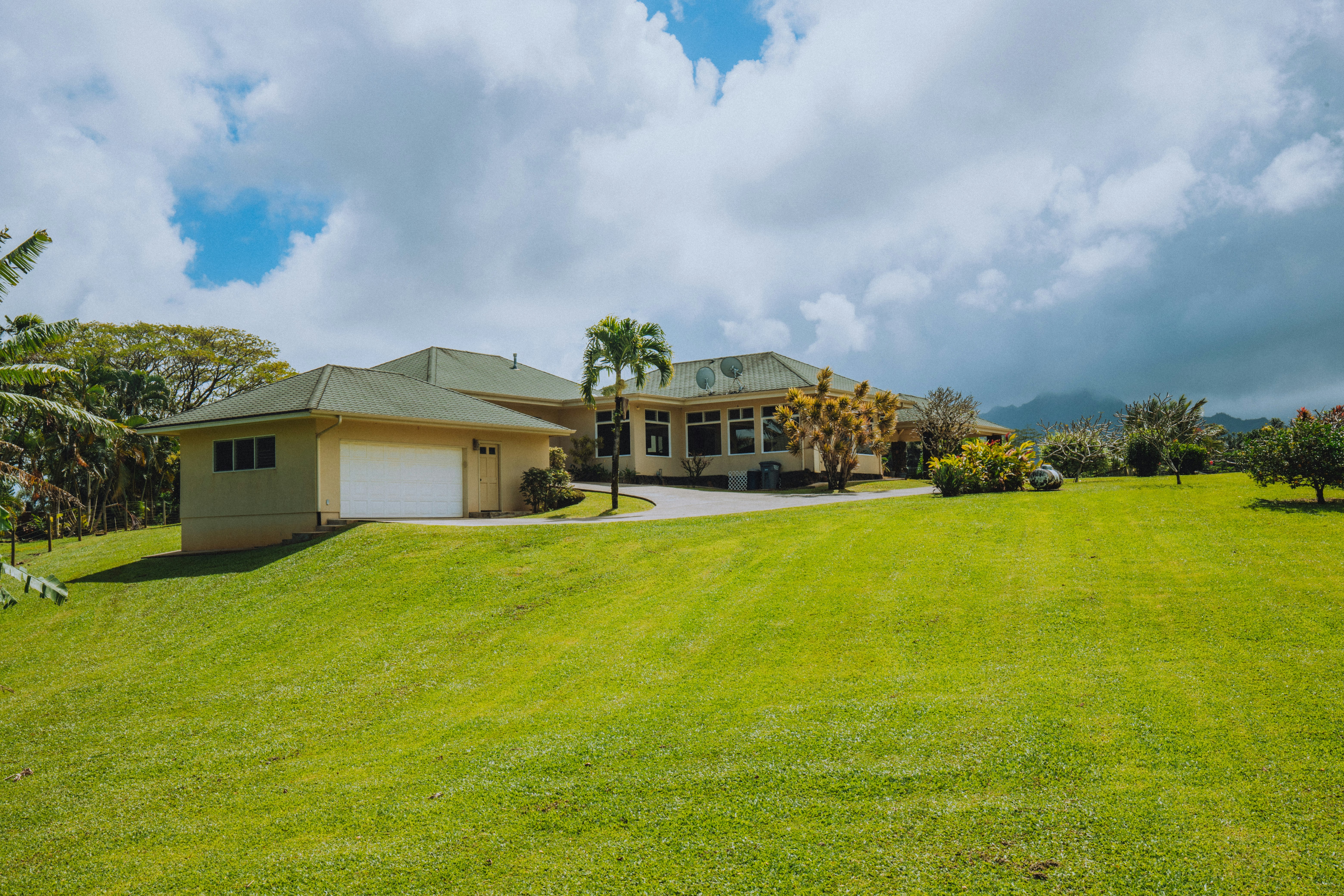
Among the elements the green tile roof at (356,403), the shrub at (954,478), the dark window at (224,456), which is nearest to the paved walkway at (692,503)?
the shrub at (954,478)

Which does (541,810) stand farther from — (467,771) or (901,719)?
(901,719)

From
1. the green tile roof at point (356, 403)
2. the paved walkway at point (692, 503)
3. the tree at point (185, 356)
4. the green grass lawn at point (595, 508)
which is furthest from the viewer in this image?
the tree at point (185, 356)

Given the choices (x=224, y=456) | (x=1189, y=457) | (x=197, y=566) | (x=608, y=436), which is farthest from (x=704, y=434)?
(x=197, y=566)

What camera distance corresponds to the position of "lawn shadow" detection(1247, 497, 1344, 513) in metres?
12.4

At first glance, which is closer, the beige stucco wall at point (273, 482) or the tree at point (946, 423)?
the beige stucco wall at point (273, 482)

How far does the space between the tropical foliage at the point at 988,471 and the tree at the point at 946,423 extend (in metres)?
8.67

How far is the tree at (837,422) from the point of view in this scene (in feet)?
87.6

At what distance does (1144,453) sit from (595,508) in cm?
1784

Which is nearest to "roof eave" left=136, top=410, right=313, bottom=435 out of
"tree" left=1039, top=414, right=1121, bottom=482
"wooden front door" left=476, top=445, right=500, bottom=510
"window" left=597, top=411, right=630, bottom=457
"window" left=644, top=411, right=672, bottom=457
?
"wooden front door" left=476, top=445, right=500, bottom=510

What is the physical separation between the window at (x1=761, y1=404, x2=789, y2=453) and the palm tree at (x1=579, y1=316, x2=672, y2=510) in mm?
7527

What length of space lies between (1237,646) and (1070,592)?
218 centimetres

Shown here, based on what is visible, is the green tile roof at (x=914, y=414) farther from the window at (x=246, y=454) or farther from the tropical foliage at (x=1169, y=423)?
the window at (x=246, y=454)

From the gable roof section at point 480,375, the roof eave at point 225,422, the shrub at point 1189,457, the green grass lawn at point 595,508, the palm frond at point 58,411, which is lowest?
the green grass lawn at point 595,508

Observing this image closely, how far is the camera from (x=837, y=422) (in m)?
26.7
